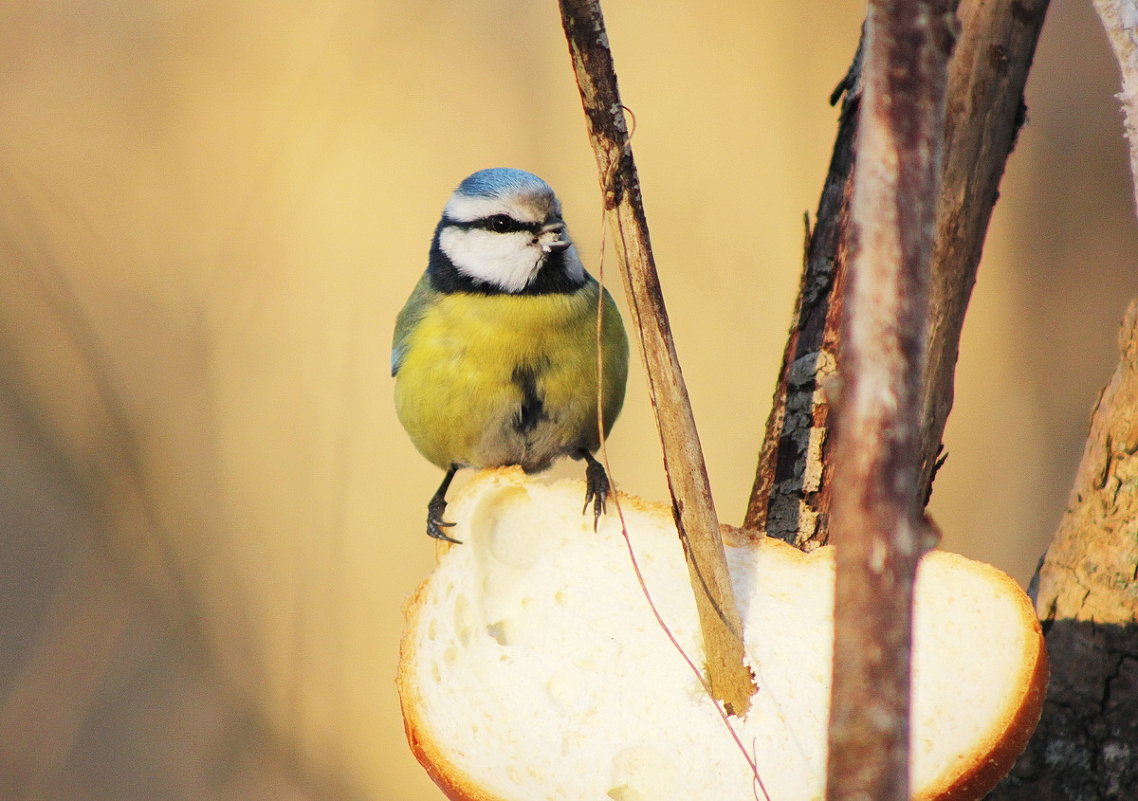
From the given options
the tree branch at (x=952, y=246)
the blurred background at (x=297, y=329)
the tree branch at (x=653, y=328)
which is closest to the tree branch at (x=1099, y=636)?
the tree branch at (x=952, y=246)

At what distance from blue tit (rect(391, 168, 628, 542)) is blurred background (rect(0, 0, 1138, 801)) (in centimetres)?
83

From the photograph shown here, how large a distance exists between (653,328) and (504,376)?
2.56 ft

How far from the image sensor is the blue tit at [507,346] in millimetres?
1440

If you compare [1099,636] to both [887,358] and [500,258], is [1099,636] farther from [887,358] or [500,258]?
[500,258]

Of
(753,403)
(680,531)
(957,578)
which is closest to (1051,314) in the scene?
(753,403)

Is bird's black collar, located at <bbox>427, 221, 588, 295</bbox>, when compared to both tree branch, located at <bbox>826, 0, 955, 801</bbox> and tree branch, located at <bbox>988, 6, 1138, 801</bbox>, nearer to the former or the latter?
tree branch, located at <bbox>988, 6, 1138, 801</bbox>

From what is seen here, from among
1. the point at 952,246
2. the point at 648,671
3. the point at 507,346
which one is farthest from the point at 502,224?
the point at 648,671

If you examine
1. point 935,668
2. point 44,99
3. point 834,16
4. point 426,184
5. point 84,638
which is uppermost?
point 834,16

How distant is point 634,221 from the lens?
2.14 ft

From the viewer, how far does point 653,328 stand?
671 mm

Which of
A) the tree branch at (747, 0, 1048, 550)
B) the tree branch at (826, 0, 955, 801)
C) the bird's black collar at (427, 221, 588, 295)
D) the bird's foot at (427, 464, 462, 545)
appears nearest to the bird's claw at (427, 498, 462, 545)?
the bird's foot at (427, 464, 462, 545)

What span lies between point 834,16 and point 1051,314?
3.17 ft

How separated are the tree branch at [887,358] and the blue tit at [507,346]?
1.02 m

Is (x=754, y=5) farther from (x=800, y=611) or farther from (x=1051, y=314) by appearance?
(x=800, y=611)
